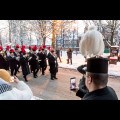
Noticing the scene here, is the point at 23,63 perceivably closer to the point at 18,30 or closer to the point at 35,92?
the point at 35,92

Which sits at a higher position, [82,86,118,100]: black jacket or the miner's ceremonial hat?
the miner's ceremonial hat

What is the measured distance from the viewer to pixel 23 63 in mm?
6383

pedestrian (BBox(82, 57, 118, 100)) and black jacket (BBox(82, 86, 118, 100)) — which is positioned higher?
pedestrian (BBox(82, 57, 118, 100))

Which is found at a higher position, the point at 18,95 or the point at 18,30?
the point at 18,30

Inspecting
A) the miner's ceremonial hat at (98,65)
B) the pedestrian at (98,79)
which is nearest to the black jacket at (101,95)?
the pedestrian at (98,79)

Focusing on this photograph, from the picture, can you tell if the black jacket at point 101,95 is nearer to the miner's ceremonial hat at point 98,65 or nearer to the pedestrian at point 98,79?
the pedestrian at point 98,79

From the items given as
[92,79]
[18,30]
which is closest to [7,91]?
[92,79]

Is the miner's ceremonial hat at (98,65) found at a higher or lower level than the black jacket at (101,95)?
higher

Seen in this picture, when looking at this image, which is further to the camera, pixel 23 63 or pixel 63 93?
pixel 23 63

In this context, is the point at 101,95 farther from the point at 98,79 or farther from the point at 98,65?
the point at 98,65

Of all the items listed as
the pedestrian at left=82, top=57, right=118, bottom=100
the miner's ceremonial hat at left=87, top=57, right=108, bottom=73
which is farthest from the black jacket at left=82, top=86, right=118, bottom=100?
the miner's ceremonial hat at left=87, top=57, right=108, bottom=73

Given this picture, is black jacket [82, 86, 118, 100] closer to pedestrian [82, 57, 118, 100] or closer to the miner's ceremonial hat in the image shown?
pedestrian [82, 57, 118, 100]

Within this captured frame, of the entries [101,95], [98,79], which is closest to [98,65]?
[98,79]
